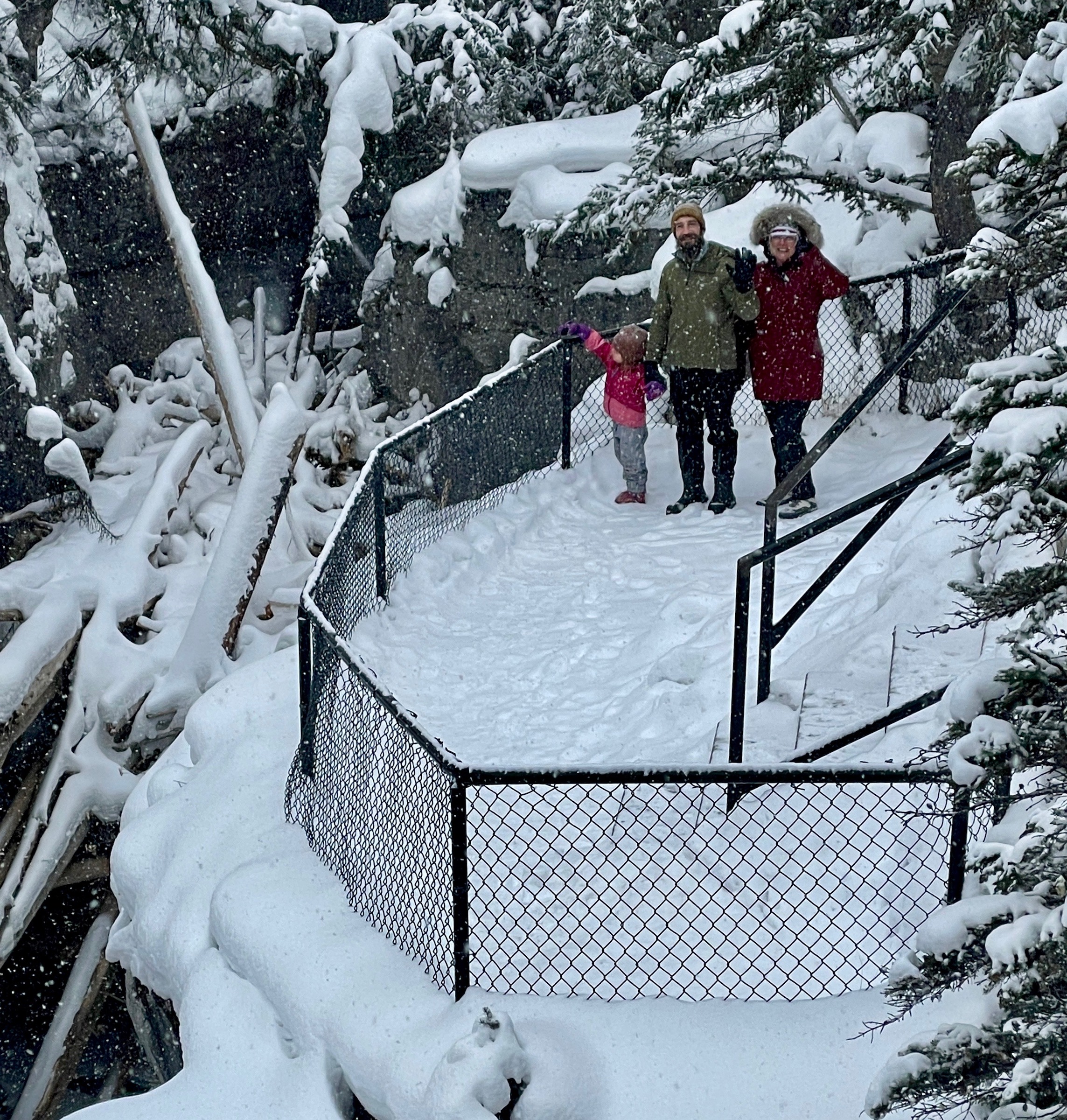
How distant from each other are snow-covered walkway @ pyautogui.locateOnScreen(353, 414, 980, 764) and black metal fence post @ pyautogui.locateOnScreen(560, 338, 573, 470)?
224 mm

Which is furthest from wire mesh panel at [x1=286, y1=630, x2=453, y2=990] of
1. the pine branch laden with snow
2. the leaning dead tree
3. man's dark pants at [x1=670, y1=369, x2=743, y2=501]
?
the leaning dead tree

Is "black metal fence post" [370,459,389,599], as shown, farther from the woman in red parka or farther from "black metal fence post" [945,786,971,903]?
"black metal fence post" [945,786,971,903]

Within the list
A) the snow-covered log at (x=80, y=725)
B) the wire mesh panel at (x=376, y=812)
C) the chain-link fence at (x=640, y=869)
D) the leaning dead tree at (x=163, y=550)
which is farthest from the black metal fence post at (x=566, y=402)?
the chain-link fence at (x=640, y=869)

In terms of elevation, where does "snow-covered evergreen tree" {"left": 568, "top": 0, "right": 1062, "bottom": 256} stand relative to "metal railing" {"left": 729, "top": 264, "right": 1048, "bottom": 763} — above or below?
above

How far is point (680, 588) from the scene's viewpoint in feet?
25.6

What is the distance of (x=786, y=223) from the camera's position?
26.7 ft

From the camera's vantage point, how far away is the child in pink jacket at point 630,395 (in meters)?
9.16

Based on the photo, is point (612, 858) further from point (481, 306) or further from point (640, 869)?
point (481, 306)

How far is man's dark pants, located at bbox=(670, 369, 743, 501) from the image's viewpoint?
867cm

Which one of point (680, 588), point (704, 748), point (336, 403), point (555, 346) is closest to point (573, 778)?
point (704, 748)

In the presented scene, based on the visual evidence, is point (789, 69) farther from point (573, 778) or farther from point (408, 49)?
point (408, 49)

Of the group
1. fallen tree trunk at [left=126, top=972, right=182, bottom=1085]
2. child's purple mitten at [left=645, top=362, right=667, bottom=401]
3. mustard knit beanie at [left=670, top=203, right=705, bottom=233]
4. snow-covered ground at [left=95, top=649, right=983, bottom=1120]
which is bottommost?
fallen tree trunk at [left=126, top=972, right=182, bottom=1085]

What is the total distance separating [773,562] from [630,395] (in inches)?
149

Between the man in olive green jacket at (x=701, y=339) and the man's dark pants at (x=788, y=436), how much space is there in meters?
0.32
